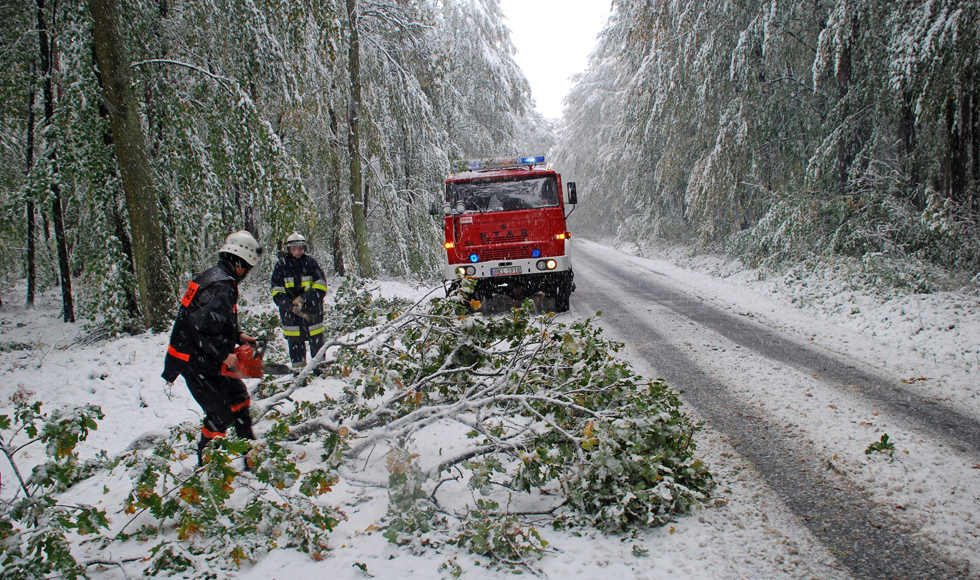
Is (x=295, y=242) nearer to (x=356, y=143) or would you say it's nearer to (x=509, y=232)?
(x=509, y=232)

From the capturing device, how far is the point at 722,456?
3.74 meters

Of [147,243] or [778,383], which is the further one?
[147,243]

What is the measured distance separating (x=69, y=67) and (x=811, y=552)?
31.7 ft

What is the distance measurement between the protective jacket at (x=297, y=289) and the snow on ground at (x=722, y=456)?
85 centimetres

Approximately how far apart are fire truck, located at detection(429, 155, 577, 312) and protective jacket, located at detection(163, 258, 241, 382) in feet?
16.8

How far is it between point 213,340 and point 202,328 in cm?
11

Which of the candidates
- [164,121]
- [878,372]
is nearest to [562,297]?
[878,372]

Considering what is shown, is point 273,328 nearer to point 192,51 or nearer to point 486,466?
point 192,51

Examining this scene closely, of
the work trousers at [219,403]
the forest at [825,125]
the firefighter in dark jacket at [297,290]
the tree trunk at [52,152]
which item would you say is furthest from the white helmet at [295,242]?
the forest at [825,125]

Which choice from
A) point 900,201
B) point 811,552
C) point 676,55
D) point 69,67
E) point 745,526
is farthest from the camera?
point 676,55

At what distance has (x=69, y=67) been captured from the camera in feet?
22.0

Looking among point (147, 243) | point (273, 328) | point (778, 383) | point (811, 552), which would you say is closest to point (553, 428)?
point (811, 552)

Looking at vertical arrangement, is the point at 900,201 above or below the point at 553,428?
above

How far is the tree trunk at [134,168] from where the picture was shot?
6.75 meters
